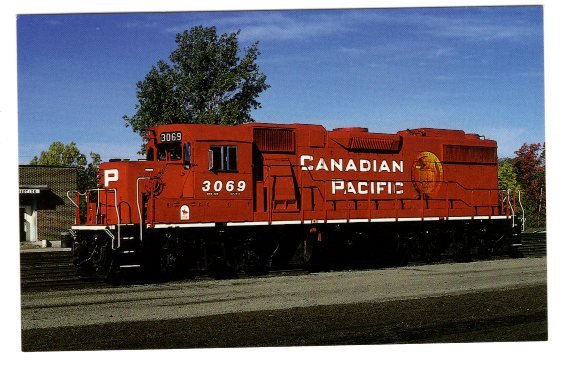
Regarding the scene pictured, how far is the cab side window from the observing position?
1606 cm

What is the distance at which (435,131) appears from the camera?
20.5m

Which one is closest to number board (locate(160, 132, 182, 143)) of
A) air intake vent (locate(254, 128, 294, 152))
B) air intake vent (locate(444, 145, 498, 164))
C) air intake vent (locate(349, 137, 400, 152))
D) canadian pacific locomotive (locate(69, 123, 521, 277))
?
canadian pacific locomotive (locate(69, 123, 521, 277))

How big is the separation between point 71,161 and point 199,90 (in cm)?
928

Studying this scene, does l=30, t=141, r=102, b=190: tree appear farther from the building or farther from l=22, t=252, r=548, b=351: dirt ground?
l=22, t=252, r=548, b=351: dirt ground

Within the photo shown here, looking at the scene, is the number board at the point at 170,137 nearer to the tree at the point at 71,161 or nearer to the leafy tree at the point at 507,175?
the tree at the point at 71,161

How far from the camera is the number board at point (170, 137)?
52.2ft

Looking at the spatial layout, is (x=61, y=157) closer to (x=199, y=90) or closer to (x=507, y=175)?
(x=199, y=90)

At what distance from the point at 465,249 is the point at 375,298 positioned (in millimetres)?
7877

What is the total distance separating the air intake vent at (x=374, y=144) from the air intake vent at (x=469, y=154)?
1.99m

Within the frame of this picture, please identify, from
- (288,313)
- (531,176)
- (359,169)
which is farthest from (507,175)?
(288,313)

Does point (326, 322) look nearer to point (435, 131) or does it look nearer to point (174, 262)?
point (174, 262)

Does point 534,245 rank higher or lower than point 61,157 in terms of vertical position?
lower

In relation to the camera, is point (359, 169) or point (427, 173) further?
point (427, 173)

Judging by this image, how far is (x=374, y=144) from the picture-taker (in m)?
18.8
